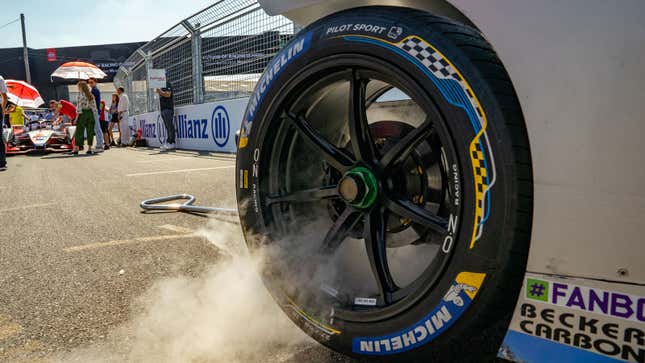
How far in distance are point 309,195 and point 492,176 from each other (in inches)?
25.6

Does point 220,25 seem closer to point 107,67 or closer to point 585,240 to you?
point 585,240

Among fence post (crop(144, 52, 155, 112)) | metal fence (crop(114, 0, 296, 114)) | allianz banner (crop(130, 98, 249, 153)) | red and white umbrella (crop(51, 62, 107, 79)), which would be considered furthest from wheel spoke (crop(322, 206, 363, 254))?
red and white umbrella (crop(51, 62, 107, 79))

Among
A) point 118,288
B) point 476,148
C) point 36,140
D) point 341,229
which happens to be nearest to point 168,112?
point 36,140

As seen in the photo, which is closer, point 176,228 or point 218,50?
point 176,228

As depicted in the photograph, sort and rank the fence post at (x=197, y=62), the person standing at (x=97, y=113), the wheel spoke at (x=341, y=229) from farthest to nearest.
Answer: the person standing at (x=97, y=113)
the fence post at (x=197, y=62)
the wheel spoke at (x=341, y=229)

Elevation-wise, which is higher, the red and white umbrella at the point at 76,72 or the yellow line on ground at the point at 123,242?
the red and white umbrella at the point at 76,72

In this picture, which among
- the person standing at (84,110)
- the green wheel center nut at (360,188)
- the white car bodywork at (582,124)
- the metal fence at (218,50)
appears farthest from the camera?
the person standing at (84,110)

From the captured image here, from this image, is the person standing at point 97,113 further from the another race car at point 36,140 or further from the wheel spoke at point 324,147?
the wheel spoke at point 324,147

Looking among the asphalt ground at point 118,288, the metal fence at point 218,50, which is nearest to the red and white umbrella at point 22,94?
the metal fence at point 218,50

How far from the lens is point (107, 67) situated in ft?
119

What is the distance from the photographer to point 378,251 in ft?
3.96

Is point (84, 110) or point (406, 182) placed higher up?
point (84, 110)

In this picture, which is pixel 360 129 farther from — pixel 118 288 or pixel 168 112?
pixel 168 112

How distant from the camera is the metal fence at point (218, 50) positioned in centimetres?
755
